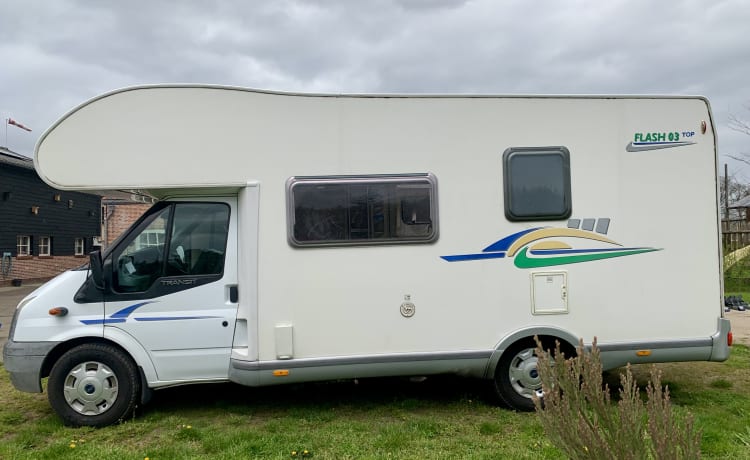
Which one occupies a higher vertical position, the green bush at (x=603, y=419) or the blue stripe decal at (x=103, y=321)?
the blue stripe decal at (x=103, y=321)

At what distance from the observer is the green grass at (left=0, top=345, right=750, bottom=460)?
14.0 ft

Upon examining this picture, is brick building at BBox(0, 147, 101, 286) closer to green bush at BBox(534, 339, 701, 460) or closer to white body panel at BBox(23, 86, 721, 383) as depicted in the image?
white body panel at BBox(23, 86, 721, 383)

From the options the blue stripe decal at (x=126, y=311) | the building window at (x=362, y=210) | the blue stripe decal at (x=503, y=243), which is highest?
the building window at (x=362, y=210)

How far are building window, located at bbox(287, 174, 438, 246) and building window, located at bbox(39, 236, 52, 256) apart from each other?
2093 centimetres

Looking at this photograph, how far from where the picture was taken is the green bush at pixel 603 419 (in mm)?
2314

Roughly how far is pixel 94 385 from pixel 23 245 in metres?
19.4

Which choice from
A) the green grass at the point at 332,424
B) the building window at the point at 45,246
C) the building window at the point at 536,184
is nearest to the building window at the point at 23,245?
the building window at the point at 45,246

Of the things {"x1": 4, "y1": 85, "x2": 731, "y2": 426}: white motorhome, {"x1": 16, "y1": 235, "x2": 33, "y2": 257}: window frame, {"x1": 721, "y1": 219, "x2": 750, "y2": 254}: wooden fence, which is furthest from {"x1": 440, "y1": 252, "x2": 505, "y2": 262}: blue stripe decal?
{"x1": 16, "y1": 235, "x2": 33, "y2": 257}: window frame

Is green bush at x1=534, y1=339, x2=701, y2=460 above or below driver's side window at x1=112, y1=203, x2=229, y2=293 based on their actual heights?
below

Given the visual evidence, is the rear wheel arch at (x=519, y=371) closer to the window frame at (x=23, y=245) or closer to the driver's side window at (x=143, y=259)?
the driver's side window at (x=143, y=259)

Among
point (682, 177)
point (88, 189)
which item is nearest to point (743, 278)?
point (682, 177)

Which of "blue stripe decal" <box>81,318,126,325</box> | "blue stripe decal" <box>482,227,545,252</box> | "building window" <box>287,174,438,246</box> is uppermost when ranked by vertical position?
"building window" <box>287,174,438,246</box>

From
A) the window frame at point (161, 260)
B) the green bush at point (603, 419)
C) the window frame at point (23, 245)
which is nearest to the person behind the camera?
the green bush at point (603, 419)

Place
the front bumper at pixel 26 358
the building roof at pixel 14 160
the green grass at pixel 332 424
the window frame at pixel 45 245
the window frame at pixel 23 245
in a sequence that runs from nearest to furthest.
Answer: the green grass at pixel 332 424, the front bumper at pixel 26 358, the building roof at pixel 14 160, the window frame at pixel 23 245, the window frame at pixel 45 245
